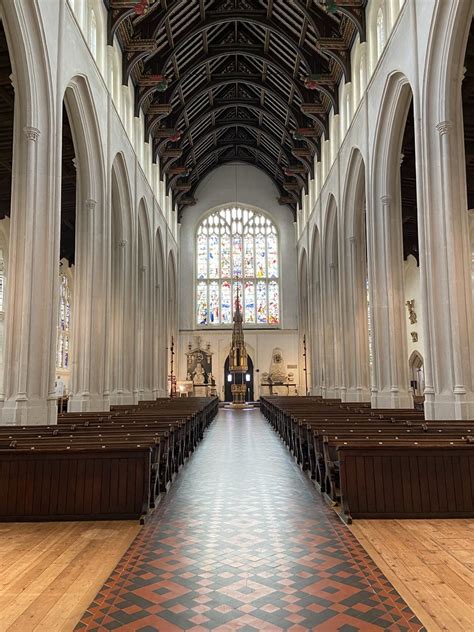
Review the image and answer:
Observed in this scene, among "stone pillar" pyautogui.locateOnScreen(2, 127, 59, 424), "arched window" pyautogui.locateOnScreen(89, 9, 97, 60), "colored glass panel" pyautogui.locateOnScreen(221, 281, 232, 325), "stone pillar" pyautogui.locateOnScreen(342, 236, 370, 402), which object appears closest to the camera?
"stone pillar" pyautogui.locateOnScreen(2, 127, 59, 424)

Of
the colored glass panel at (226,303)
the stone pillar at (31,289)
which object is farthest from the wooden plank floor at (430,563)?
the colored glass panel at (226,303)

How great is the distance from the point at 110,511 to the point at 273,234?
91.0ft

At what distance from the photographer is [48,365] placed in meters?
9.71

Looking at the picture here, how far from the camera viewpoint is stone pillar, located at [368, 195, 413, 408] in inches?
521

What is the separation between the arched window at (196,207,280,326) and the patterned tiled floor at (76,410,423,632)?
25.0 m

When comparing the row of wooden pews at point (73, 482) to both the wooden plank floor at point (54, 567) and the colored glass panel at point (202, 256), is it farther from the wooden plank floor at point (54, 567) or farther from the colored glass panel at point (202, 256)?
the colored glass panel at point (202, 256)

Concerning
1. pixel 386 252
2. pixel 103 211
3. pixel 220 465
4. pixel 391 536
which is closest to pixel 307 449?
pixel 220 465

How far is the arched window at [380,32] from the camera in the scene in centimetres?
1386

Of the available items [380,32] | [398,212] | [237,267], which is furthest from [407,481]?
[237,267]

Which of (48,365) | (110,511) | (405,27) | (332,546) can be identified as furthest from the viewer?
(405,27)

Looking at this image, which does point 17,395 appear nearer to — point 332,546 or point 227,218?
point 332,546

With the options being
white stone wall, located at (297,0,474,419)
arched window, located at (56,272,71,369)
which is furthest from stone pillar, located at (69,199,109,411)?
arched window, located at (56,272,71,369)

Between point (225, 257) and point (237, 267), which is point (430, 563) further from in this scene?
point (225, 257)

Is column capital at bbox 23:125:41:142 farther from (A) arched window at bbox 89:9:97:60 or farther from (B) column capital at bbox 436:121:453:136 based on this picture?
(B) column capital at bbox 436:121:453:136
